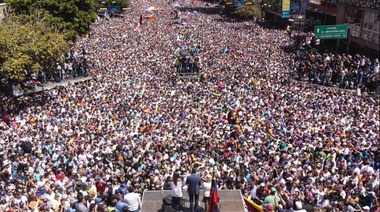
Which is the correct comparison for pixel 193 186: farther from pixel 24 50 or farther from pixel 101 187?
pixel 24 50

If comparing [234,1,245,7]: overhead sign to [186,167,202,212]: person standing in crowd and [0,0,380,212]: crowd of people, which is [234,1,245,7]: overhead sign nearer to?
[0,0,380,212]: crowd of people

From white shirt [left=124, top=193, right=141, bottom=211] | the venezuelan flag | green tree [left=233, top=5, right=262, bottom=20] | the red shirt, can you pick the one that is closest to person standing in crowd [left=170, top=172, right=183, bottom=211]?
white shirt [left=124, top=193, right=141, bottom=211]

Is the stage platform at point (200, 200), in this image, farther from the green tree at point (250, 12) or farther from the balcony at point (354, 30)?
the green tree at point (250, 12)

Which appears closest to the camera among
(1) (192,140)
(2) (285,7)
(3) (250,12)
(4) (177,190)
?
(4) (177,190)

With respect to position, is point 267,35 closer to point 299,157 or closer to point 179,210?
point 299,157

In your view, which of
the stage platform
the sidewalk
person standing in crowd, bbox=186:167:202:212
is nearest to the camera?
person standing in crowd, bbox=186:167:202:212

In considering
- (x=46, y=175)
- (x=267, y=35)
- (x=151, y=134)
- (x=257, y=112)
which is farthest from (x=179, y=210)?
(x=267, y=35)

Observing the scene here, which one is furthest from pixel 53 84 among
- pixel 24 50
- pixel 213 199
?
pixel 213 199
